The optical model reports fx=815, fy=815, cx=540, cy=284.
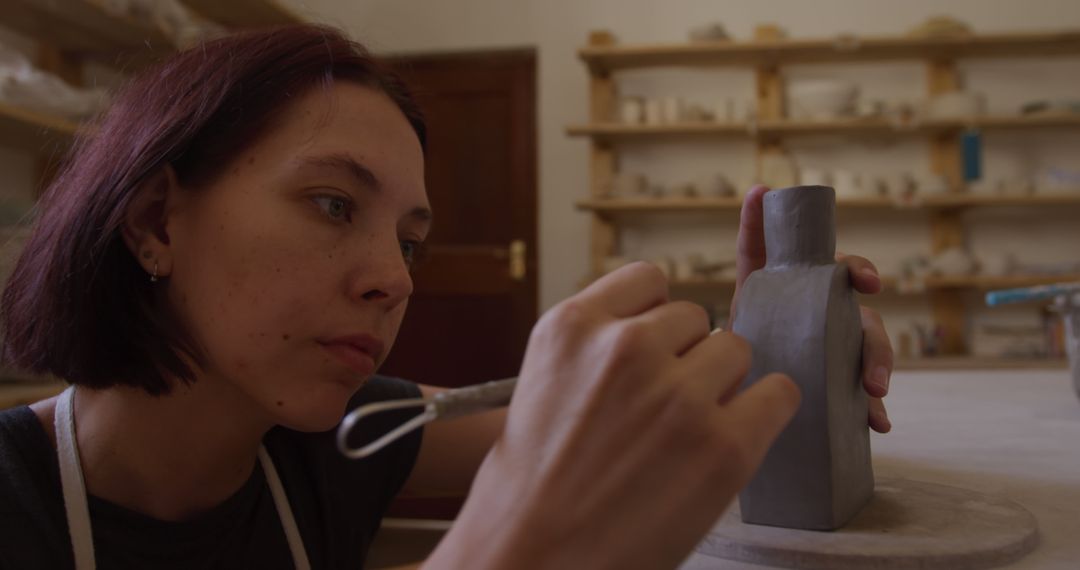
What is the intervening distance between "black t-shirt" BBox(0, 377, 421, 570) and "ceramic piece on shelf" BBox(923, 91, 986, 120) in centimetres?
296

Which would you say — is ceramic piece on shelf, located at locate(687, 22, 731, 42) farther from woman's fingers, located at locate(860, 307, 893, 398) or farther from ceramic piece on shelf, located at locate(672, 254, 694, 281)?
woman's fingers, located at locate(860, 307, 893, 398)

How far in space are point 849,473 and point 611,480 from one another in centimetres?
27

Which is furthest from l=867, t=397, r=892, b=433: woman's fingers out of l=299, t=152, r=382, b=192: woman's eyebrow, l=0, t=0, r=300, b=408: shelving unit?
l=0, t=0, r=300, b=408: shelving unit

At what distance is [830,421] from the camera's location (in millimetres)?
593

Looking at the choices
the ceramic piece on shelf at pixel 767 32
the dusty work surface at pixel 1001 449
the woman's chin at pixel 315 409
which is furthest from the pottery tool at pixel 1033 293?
the ceramic piece on shelf at pixel 767 32

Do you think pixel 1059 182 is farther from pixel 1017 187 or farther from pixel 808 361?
pixel 808 361

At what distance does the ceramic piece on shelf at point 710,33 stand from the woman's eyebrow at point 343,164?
3027mm

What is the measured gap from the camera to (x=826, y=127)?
134 inches

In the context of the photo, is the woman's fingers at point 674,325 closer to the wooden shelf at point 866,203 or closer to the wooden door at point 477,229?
the wooden shelf at point 866,203

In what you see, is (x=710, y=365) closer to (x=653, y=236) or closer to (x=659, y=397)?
(x=659, y=397)

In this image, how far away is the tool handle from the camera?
47cm

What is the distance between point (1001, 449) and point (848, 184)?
8.87 feet

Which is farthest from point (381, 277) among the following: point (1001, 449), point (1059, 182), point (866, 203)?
point (1059, 182)

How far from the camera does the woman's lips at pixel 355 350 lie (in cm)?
74
